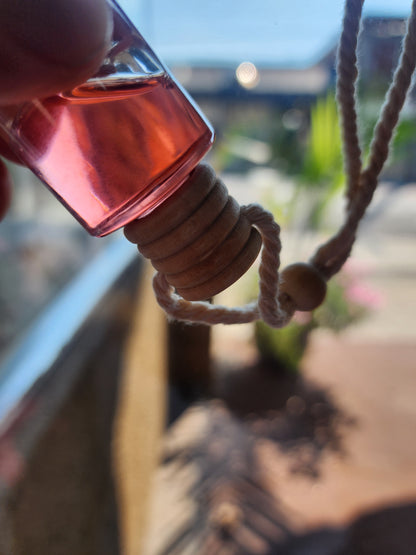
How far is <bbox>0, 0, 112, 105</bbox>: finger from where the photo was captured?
0.49ft

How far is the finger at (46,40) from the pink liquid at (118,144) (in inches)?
0.5

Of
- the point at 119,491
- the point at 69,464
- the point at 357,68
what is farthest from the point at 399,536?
the point at 357,68

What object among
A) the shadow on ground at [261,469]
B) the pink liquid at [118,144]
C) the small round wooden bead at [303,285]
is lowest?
the shadow on ground at [261,469]

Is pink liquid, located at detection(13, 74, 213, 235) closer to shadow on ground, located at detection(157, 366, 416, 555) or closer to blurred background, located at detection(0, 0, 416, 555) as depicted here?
blurred background, located at detection(0, 0, 416, 555)

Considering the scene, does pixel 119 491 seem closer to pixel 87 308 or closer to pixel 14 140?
pixel 87 308

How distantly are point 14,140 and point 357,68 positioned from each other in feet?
0.45

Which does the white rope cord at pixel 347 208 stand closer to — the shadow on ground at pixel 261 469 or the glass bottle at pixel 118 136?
the glass bottle at pixel 118 136

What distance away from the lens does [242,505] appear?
A: 119 centimetres

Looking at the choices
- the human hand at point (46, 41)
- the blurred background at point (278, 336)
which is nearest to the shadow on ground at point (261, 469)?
the blurred background at point (278, 336)

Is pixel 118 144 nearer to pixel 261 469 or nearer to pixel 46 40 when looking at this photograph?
pixel 46 40

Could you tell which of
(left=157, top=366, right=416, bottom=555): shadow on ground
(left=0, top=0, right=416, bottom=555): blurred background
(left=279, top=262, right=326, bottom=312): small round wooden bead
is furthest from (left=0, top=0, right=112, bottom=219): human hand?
(left=157, top=366, right=416, bottom=555): shadow on ground

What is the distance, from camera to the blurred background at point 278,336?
2.56ft

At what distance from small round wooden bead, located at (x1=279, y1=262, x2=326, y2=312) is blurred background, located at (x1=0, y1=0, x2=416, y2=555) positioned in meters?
0.38

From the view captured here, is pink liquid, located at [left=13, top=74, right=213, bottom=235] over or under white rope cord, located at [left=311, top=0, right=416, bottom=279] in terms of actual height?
over
